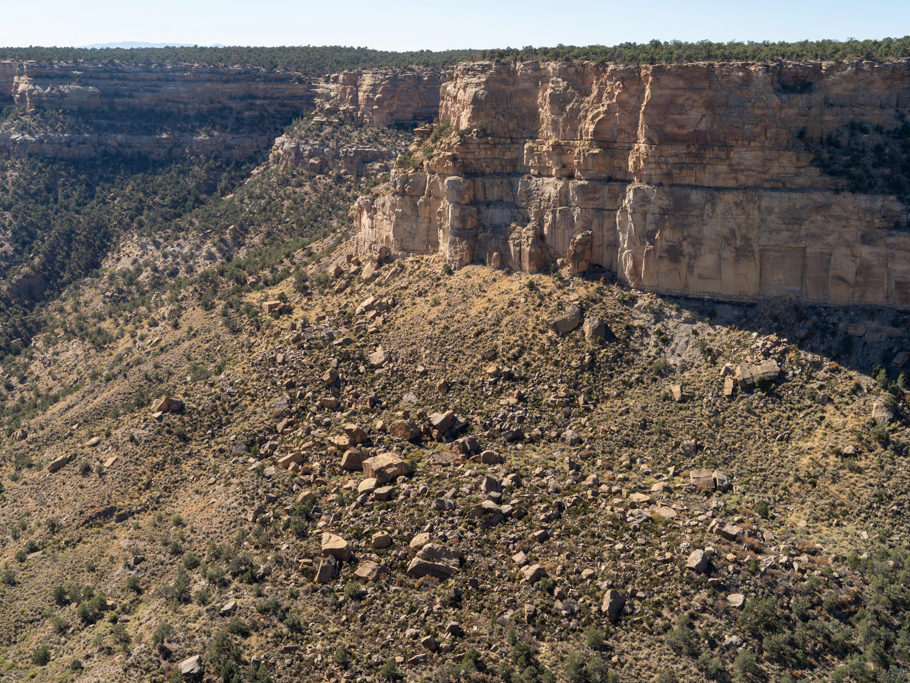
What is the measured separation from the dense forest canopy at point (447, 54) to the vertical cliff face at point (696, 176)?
1.92 metres

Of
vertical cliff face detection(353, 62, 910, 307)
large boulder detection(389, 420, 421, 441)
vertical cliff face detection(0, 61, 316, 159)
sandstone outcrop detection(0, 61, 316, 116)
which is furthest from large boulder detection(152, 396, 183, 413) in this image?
sandstone outcrop detection(0, 61, 316, 116)

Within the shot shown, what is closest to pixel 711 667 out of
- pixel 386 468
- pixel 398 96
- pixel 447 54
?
pixel 386 468

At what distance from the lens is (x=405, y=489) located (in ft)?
139

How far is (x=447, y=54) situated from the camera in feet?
330

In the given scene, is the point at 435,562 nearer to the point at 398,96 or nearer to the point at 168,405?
the point at 168,405

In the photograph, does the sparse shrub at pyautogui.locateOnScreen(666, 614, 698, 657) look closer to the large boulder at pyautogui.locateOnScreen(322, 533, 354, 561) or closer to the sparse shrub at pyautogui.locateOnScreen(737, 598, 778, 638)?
the sparse shrub at pyautogui.locateOnScreen(737, 598, 778, 638)

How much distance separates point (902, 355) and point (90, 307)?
204ft

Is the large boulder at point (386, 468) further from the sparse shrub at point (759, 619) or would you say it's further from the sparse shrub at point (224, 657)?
the sparse shrub at point (759, 619)

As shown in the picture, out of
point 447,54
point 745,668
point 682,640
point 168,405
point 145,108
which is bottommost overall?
point 745,668

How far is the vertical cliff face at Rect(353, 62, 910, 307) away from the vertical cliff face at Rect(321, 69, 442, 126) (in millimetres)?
34620

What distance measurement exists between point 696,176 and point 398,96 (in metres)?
46.6

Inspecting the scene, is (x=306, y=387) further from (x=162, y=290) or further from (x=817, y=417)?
(x=162, y=290)

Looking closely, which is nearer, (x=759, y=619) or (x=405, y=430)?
(x=759, y=619)

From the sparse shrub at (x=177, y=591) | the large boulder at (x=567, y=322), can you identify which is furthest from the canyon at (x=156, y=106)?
the sparse shrub at (x=177, y=591)
